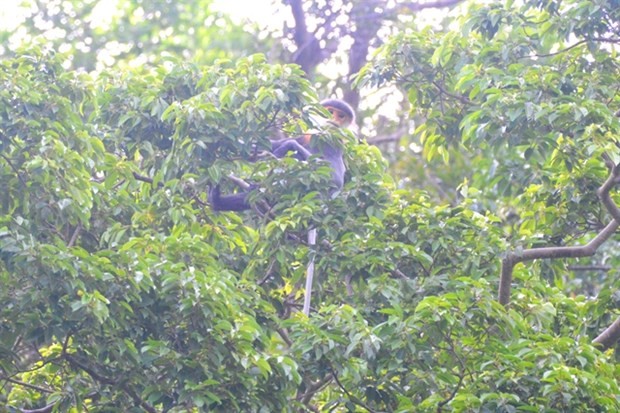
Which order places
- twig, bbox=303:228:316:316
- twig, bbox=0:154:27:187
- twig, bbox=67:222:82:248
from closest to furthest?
1. twig, bbox=0:154:27:187
2. twig, bbox=303:228:316:316
3. twig, bbox=67:222:82:248

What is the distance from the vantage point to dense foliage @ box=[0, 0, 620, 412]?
16.3ft

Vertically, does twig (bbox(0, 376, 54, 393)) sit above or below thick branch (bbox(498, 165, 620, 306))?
below

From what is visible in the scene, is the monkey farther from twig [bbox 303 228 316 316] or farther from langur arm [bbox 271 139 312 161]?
twig [bbox 303 228 316 316]

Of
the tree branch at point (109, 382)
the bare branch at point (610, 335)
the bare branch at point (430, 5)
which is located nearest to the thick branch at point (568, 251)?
the bare branch at point (610, 335)

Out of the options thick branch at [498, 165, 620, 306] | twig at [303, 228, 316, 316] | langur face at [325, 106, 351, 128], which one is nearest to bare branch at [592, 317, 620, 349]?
thick branch at [498, 165, 620, 306]

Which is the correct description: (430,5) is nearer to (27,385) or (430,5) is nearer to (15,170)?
(15,170)

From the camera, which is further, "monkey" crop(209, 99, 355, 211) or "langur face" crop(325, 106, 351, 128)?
"langur face" crop(325, 106, 351, 128)

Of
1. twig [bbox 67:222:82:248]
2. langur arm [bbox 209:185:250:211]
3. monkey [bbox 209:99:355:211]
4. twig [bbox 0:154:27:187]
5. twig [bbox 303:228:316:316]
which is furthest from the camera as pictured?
langur arm [bbox 209:185:250:211]

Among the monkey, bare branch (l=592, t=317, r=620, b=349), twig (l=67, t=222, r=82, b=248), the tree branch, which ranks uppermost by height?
the monkey

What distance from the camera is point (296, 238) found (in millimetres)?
5875

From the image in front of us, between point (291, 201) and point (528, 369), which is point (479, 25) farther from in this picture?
point (528, 369)

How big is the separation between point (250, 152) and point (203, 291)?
110 cm

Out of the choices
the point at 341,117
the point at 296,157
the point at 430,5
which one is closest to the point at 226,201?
the point at 296,157

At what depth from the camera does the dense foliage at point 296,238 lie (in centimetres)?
496
